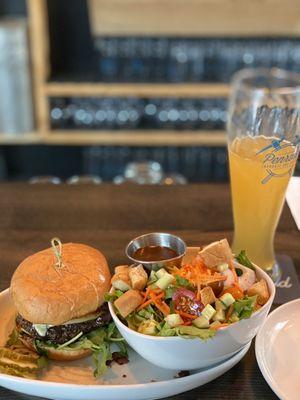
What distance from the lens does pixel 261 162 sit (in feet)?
3.74

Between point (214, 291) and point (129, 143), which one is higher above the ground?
point (214, 291)

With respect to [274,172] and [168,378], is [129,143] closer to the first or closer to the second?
[274,172]

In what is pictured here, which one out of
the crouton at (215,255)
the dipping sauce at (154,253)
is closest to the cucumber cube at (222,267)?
the crouton at (215,255)

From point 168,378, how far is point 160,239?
29 cm

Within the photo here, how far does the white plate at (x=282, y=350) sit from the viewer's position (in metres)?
0.86

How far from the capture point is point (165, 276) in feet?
2.97

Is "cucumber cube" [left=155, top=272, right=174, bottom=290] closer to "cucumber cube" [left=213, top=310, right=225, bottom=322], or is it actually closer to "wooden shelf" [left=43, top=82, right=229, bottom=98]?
"cucumber cube" [left=213, top=310, right=225, bottom=322]

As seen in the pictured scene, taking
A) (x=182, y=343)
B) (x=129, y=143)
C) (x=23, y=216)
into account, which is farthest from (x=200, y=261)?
(x=129, y=143)

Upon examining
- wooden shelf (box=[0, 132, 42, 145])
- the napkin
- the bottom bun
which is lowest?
wooden shelf (box=[0, 132, 42, 145])

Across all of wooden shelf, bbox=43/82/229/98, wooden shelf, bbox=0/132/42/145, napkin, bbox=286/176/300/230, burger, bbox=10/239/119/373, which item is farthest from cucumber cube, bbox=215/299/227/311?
wooden shelf, bbox=0/132/42/145

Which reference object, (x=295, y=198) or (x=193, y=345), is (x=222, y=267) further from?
(x=295, y=198)

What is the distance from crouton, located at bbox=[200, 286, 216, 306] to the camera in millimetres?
856

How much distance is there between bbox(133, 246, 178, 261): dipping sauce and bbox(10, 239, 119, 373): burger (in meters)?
0.08

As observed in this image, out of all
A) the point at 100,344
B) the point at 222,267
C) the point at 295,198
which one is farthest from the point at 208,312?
the point at 295,198
